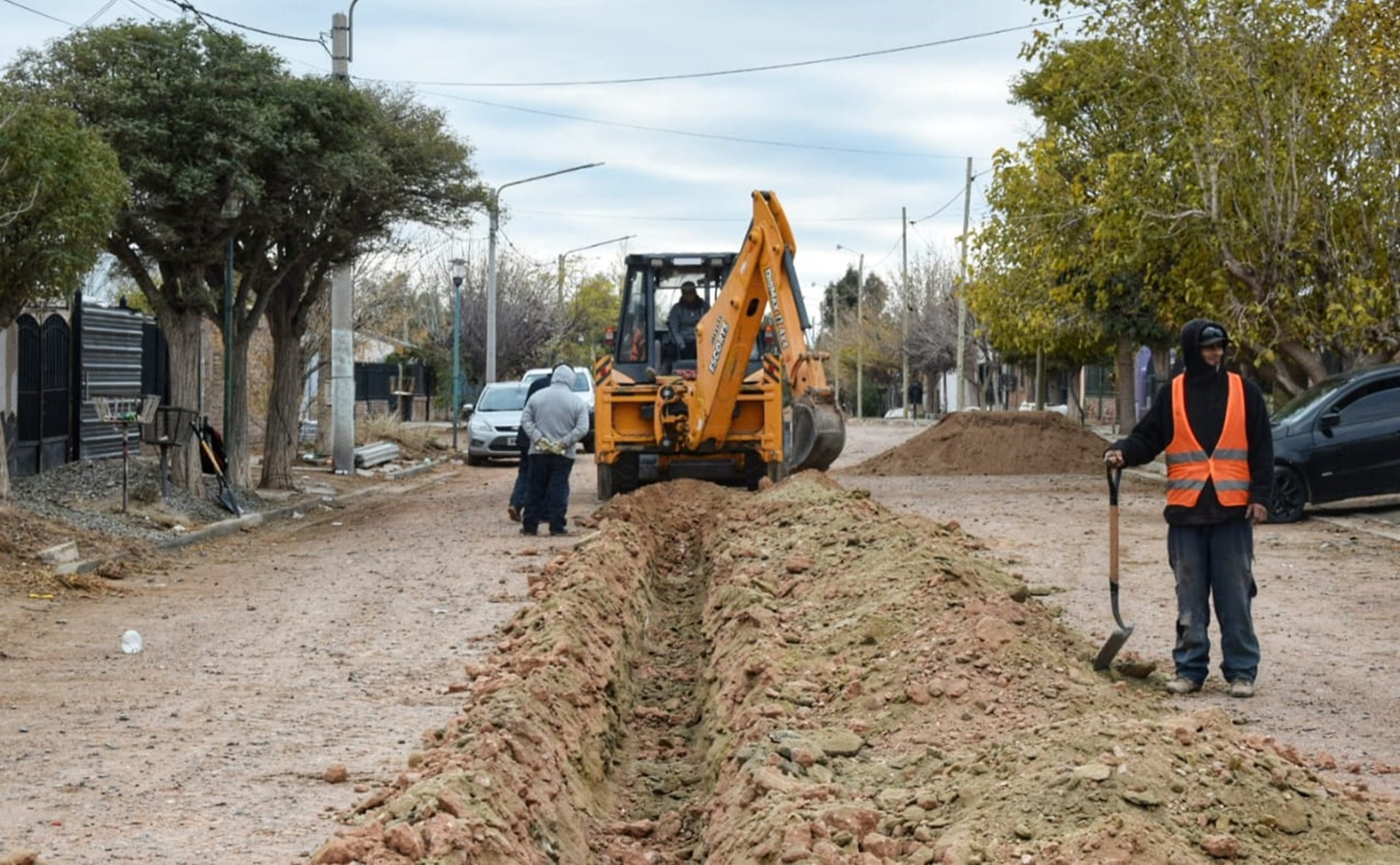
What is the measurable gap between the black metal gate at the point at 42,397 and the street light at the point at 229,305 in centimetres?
214

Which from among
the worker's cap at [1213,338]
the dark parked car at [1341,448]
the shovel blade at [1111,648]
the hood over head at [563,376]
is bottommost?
the shovel blade at [1111,648]

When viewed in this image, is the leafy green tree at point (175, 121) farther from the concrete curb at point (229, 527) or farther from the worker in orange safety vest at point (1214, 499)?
the worker in orange safety vest at point (1214, 499)

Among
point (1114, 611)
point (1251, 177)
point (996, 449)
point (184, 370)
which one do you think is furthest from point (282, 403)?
point (1114, 611)

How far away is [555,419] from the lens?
17938 mm

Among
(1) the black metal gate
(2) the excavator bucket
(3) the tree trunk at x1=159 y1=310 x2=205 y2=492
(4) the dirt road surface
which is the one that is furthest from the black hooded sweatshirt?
(1) the black metal gate

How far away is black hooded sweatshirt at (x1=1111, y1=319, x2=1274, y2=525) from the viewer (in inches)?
363

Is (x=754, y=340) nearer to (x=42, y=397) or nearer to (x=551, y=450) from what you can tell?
(x=551, y=450)

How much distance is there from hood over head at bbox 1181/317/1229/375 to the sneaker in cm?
166

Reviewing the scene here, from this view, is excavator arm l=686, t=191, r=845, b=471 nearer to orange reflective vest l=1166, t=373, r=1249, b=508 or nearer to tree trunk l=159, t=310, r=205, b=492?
tree trunk l=159, t=310, r=205, b=492

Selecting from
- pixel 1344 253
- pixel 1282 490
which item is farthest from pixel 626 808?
pixel 1344 253

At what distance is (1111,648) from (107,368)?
62.2 ft

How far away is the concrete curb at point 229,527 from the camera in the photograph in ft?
49.2

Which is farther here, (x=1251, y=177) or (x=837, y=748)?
(x=1251, y=177)

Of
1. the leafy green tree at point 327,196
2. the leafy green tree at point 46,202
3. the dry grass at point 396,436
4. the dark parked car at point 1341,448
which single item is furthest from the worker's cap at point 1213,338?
the dry grass at point 396,436
